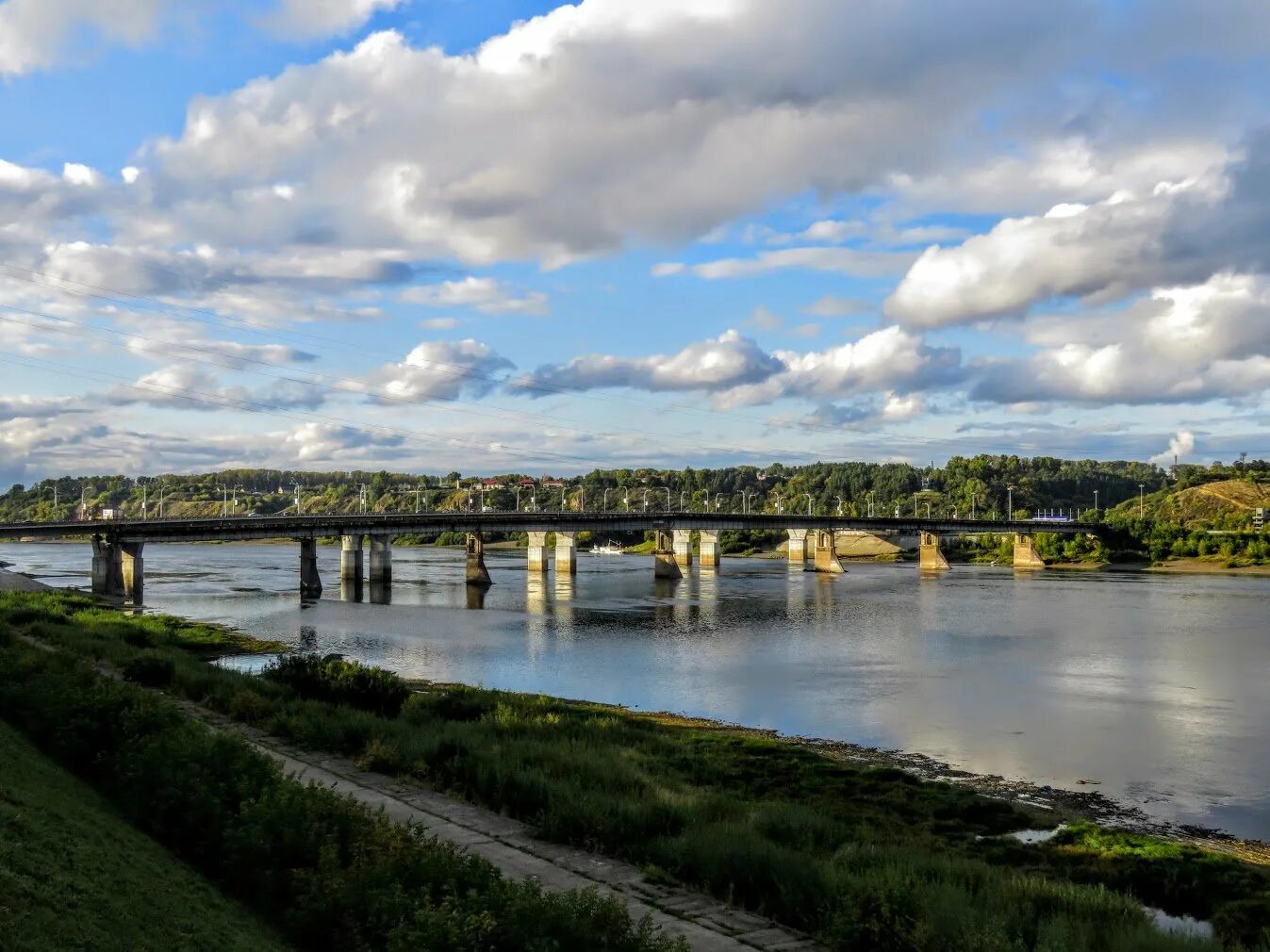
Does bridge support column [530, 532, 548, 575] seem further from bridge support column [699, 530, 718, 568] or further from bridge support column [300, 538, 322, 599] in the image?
bridge support column [699, 530, 718, 568]

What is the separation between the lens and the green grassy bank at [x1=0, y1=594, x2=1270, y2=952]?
15.9m

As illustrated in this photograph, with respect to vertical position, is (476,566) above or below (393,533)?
below

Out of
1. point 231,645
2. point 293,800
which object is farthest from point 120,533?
point 293,800

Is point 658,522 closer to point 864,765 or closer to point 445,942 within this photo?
point 864,765

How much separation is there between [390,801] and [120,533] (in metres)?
94.0

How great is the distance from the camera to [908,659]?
65625mm

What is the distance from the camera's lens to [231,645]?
63.0m

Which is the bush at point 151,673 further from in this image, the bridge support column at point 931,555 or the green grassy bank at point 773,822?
the bridge support column at point 931,555

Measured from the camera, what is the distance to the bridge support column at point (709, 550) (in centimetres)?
19025

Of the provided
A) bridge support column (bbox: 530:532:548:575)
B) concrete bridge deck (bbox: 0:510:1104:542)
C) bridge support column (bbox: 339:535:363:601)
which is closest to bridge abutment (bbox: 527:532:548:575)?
Answer: bridge support column (bbox: 530:532:548:575)

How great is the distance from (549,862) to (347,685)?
2147 centimetres

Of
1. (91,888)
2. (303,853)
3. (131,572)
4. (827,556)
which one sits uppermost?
(91,888)

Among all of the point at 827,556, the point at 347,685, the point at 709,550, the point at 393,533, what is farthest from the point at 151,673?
the point at 709,550

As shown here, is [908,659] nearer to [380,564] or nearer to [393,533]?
[380,564]
